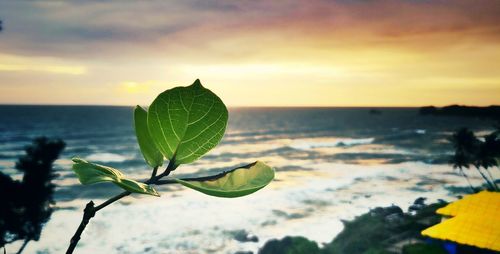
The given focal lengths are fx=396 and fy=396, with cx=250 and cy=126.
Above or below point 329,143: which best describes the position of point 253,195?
below

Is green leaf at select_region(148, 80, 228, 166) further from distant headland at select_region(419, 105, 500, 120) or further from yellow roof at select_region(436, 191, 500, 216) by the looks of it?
distant headland at select_region(419, 105, 500, 120)

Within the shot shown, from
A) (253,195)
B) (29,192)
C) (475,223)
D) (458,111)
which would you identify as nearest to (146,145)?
(475,223)

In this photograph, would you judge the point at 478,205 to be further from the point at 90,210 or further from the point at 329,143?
the point at 329,143

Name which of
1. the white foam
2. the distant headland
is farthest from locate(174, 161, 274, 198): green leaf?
the distant headland

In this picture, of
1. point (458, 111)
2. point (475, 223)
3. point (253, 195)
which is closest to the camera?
point (475, 223)

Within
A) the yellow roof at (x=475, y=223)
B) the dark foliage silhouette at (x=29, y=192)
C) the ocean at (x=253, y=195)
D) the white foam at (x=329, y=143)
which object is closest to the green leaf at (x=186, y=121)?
the yellow roof at (x=475, y=223)

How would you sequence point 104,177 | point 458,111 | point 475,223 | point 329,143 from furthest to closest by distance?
point 458,111 < point 329,143 < point 475,223 < point 104,177
